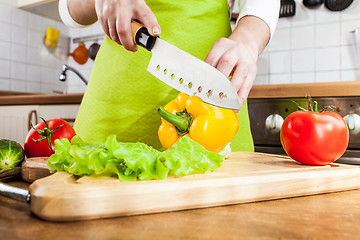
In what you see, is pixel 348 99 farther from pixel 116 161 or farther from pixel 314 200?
pixel 116 161

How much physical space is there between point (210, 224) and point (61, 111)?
154cm

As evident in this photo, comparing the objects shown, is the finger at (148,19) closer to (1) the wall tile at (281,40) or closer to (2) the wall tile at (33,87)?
(1) the wall tile at (281,40)

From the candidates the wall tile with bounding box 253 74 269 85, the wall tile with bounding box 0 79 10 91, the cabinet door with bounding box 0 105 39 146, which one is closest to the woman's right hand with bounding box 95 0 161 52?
the cabinet door with bounding box 0 105 39 146

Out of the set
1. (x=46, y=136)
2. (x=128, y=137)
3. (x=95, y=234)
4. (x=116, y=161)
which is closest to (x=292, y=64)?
(x=128, y=137)

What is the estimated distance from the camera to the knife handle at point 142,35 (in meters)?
0.66

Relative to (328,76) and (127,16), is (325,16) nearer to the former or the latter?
(328,76)

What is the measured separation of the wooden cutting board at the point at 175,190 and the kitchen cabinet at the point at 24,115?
1323 mm

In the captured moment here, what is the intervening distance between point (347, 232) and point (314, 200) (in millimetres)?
158

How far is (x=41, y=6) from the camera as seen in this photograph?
2510mm

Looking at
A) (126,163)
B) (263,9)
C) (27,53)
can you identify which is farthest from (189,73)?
(27,53)

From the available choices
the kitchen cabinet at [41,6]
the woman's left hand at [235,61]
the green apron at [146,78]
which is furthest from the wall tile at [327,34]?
the kitchen cabinet at [41,6]

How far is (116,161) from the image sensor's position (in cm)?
50

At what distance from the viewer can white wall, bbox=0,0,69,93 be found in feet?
8.21

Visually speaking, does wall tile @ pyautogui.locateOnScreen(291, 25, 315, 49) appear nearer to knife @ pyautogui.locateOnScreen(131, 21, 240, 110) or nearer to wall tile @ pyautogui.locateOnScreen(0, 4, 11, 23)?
knife @ pyautogui.locateOnScreen(131, 21, 240, 110)
